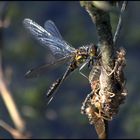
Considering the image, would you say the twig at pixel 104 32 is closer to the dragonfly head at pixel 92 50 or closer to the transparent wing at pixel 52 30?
the dragonfly head at pixel 92 50

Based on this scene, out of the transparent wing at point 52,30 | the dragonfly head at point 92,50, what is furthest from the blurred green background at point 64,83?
the dragonfly head at point 92,50

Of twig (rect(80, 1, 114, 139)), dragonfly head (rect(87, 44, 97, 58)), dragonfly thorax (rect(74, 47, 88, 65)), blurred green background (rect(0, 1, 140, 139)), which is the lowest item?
blurred green background (rect(0, 1, 140, 139))

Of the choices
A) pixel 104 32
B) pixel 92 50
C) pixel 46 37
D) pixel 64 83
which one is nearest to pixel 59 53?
pixel 46 37

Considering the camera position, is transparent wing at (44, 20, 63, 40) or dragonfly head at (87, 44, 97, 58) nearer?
dragonfly head at (87, 44, 97, 58)

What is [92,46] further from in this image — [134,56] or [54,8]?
[54,8]

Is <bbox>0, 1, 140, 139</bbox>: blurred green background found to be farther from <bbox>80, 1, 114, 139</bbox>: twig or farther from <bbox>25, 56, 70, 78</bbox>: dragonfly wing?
<bbox>80, 1, 114, 139</bbox>: twig

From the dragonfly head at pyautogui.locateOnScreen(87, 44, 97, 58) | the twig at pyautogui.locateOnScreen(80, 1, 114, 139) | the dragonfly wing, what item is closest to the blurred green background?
the dragonfly wing
